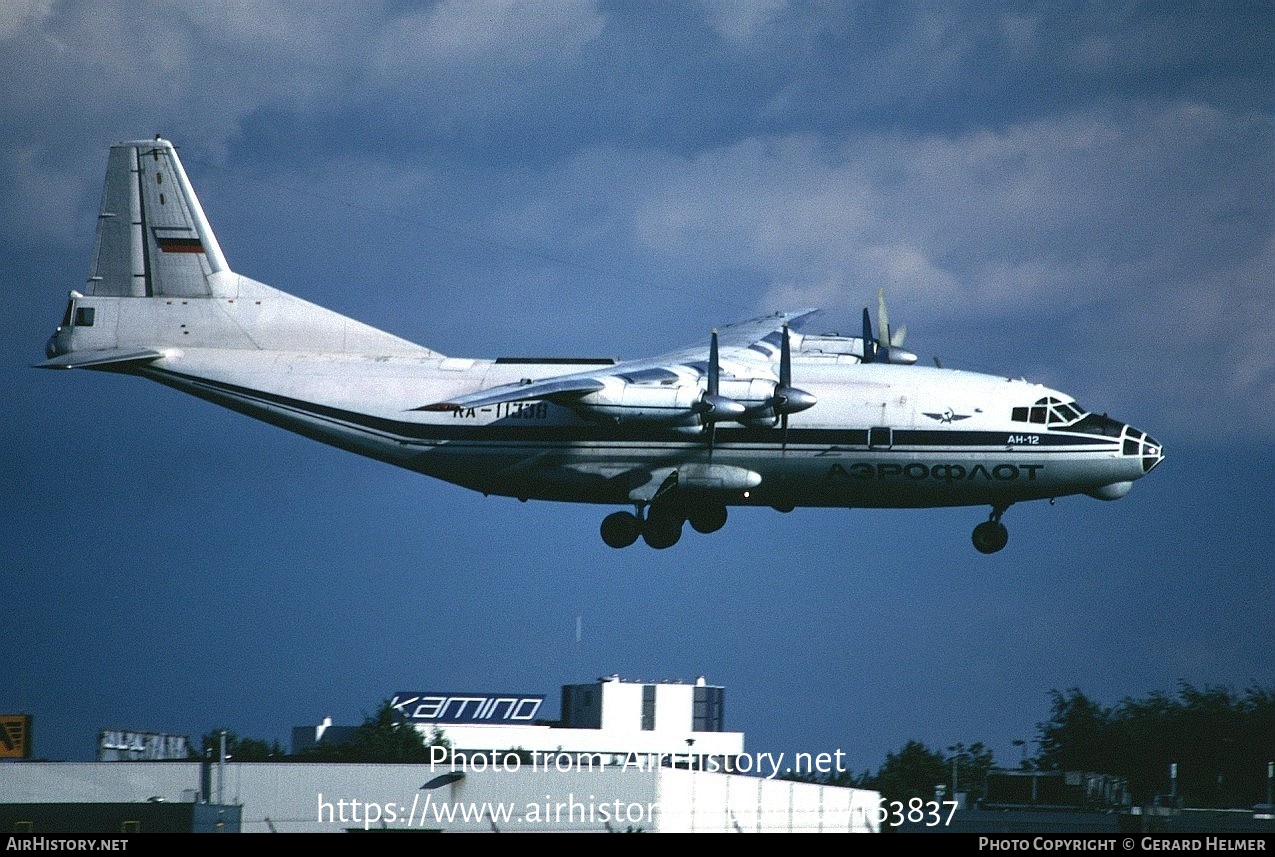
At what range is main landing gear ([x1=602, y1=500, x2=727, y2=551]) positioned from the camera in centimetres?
3906

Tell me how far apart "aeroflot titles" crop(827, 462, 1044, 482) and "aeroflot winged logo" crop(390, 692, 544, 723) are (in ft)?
117

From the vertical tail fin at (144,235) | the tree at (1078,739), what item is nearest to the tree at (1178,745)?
the tree at (1078,739)

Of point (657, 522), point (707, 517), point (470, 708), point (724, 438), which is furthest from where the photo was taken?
point (470, 708)

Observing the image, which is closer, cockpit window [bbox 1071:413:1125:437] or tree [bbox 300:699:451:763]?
cockpit window [bbox 1071:413:1125:437]

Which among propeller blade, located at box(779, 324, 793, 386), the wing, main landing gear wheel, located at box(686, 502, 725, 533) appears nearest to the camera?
the wing

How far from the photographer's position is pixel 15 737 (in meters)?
40.5

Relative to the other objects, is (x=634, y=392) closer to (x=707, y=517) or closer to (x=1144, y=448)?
(x=707, y=517)

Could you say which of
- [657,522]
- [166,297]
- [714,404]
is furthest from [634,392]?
[166,297]

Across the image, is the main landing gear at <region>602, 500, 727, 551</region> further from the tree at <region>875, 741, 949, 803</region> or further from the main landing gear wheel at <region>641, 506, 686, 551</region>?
the tree at <region>875, 741, 949, 803</region>

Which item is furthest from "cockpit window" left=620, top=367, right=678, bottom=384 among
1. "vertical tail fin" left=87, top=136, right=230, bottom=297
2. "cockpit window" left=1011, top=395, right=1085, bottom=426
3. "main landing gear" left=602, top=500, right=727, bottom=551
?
"vertical tail fin" left=87, top=136, right=230, bottom=297

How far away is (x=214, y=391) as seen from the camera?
41.5 m

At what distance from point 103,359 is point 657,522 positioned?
51.4 feet
